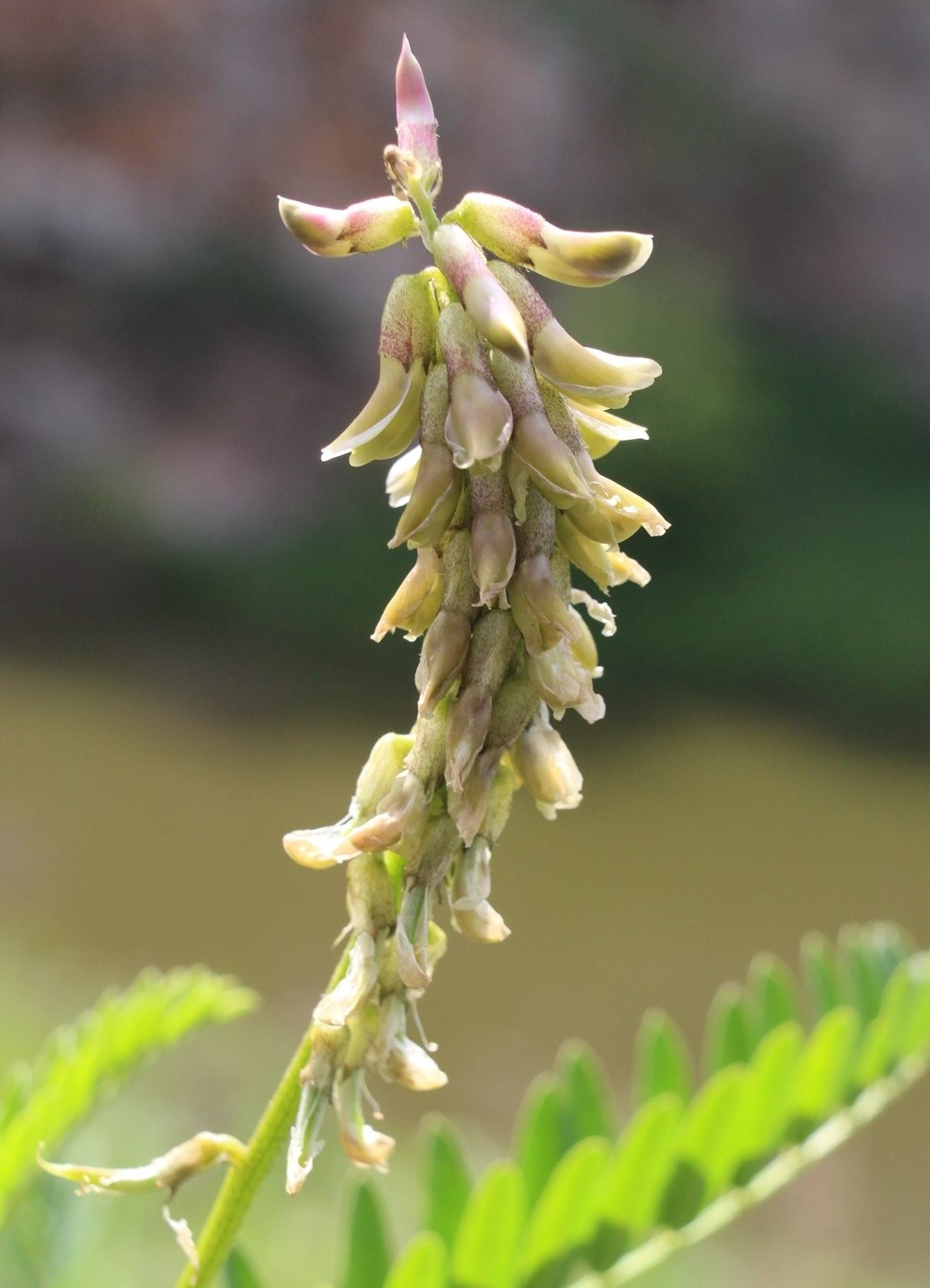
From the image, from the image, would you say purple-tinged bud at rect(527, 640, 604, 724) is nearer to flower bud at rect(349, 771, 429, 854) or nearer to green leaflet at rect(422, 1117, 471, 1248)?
flower bud at rect(349, 771, 429, 854)

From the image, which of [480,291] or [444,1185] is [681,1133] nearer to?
[444,1185]

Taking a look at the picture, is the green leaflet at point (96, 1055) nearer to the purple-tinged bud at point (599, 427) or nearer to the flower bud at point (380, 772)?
the flower bud at point (380, 772)

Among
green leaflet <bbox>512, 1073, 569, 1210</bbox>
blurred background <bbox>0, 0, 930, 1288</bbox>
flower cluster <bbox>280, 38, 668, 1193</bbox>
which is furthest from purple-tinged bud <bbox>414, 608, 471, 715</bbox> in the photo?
blurred background <bbox>0, 0, 930, 1288</bbox>

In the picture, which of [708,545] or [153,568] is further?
[708,545]

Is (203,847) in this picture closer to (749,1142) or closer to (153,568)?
(153,568)

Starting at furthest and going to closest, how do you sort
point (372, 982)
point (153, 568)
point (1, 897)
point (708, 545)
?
1. point (708, 545)
2. point (153, 568)
3. point (1, 897)
4. point (372, 982)

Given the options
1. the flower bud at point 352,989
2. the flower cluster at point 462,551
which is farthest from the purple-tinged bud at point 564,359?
the flower bud at point 352,989

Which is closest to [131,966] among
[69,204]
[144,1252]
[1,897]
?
[1,897]
